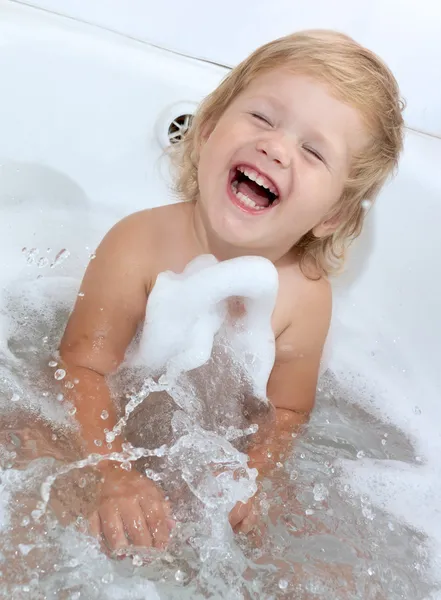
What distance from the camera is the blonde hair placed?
839mm

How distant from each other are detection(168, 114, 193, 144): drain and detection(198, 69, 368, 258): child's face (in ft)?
1.12

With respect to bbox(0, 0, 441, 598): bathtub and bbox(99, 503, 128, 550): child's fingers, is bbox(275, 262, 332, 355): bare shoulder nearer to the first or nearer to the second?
bbox(0, 0, 441, 598): bathtub

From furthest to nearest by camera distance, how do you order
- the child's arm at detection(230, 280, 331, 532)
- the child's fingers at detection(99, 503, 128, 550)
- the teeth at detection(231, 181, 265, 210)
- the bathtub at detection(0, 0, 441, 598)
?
the bathtub at detection(0, 0, 441, 598) → the child's arm at detection(230, 280, 331, 532) → the teeth at detection(231, 181, 265, 210) → the child's fingers at detection(99, 503, 128, 550)

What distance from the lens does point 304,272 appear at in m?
1.01

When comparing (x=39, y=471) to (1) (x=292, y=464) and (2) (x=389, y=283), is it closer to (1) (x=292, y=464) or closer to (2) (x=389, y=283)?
(1) (x=292, y=464)

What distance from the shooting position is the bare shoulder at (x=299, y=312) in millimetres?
988

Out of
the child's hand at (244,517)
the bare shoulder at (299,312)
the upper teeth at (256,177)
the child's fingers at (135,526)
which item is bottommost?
the child's hand at (244,517)

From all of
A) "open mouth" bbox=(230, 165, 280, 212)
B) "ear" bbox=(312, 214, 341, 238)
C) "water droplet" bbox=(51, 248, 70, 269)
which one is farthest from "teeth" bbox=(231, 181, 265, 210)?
"water droplet" bbox=(51, 248, 70, 269)

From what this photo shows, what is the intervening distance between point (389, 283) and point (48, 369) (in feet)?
1.86

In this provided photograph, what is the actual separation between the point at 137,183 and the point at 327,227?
470mm

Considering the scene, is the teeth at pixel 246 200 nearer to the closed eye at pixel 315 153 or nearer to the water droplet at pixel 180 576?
the closed eye at pixel 315 153

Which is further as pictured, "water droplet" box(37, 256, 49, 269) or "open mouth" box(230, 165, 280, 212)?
"water droplet" box(37, 256, 49, 269)

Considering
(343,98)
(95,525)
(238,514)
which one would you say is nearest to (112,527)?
(95,525)

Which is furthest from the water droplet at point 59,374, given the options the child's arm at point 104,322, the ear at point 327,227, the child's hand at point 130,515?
the ear at point 327,227
